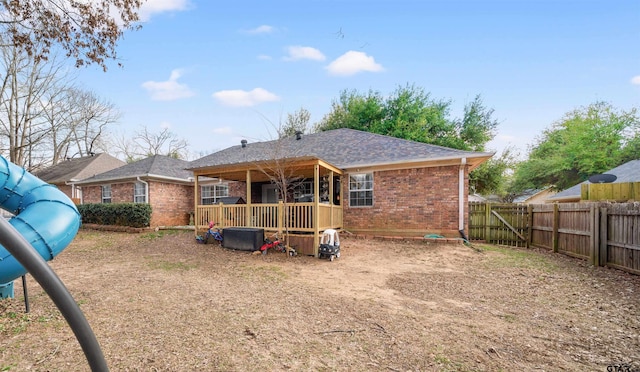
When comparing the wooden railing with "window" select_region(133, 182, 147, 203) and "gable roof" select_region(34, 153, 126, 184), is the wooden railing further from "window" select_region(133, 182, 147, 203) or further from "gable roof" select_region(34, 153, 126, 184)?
"gable roof" select_region(34, 153, 126, 184)

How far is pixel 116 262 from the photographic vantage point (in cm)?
732

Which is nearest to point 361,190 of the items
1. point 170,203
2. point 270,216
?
point 270,216

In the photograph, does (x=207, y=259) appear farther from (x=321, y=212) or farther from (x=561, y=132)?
(x=561, y=132)

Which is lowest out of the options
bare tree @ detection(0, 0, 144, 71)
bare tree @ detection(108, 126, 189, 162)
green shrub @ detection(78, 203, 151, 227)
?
green shrub @ detection(78, 203, 151, 227)

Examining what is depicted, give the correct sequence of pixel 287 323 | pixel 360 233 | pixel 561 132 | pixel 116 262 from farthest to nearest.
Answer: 1. pixel 561 132
2. pixel 360 233
3. pixel 116 262
4. pixel 287 323

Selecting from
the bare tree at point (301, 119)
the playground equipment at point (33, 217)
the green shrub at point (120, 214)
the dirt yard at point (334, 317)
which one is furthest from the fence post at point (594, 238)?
the bare tree at point (301, 119)

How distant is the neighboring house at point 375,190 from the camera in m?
8.84

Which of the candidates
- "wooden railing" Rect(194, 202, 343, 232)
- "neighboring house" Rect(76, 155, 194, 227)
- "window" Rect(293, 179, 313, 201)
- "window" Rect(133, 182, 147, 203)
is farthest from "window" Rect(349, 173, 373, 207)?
"window" Rect(133, 182, 147, 203)

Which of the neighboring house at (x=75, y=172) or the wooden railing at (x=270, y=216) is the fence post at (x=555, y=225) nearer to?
the wooden railing at (x=270, y=216)

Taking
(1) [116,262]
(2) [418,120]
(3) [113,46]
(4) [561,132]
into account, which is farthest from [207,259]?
(4) [561,132]

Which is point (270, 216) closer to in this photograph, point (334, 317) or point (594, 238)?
point (334, 317)

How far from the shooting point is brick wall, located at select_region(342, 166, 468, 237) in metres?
9.90

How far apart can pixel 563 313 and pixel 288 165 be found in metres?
6.78

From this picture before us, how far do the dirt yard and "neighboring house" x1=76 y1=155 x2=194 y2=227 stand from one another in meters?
7.58
